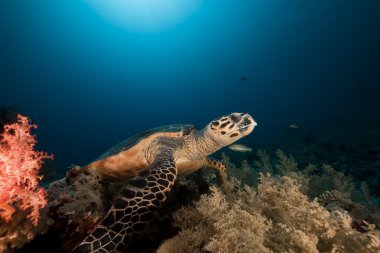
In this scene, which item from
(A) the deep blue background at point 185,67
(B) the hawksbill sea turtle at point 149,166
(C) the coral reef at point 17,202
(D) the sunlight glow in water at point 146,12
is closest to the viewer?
(C) the coral reef at point 17,202

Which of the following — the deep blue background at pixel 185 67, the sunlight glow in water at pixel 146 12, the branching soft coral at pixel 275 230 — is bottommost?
the branching soft coral at pixel 275 230

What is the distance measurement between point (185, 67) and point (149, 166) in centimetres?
12224

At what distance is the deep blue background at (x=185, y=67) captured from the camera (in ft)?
198

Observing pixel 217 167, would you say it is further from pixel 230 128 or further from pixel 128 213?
pixel 128 213

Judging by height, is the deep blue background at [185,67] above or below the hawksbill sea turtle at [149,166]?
above

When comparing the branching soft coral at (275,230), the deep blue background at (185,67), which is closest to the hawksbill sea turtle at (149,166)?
the branching soft coral at (275,230)

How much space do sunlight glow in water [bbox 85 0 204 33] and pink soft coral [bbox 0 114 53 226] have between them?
9246cm

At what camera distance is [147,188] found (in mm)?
2094

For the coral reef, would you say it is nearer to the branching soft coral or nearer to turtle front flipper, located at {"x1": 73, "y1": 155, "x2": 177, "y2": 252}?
turtle front flipper, located at {"x1": 73, "y1": 155, "x2": 177, "y2": 252}

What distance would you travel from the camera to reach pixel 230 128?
10.7 feet

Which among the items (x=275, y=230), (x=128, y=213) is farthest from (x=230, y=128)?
(x=128, y=213)

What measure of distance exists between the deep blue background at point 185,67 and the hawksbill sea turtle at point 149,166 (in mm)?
41873

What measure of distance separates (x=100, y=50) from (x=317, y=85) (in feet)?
349

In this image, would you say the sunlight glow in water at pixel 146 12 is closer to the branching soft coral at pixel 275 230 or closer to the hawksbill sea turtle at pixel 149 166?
the hawksbill sea turtle at pixel 149 166
